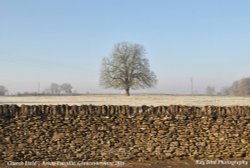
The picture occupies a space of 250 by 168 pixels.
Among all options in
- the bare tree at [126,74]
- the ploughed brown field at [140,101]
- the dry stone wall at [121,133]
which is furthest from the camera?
the bare tree at [126,74]

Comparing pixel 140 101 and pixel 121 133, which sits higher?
pixel 140 101

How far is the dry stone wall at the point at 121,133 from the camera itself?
30.3 ft

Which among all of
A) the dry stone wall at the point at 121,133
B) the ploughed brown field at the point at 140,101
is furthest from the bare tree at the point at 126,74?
the dry stone wall at the point at 121,133

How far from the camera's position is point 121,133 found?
9.45 m

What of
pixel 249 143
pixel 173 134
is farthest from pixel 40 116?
pixel 249 143

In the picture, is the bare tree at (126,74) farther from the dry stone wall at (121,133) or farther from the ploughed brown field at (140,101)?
the dry stone wall at (121,133)

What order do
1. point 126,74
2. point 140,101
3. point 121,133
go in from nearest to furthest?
point 121,133, point 140,101, point 126,74

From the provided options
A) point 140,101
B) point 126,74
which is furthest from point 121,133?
point 126,74

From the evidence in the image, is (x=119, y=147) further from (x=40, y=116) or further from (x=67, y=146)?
(x=40, y=116)

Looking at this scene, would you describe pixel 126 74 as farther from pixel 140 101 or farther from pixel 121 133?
pixel 121 133

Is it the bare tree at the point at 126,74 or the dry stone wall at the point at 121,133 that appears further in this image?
the bare tree at the point at 126,74

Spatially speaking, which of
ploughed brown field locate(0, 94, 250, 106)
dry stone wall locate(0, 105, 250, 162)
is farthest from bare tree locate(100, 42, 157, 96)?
dry stone wall locate(0, 105, 250, 162)

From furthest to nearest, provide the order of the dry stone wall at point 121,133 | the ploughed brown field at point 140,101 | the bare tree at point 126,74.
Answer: the bare tree at point 126,74, the ploughed brown field at point 140,101, the dry stone wall at point 121,133

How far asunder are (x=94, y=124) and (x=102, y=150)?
757mm
